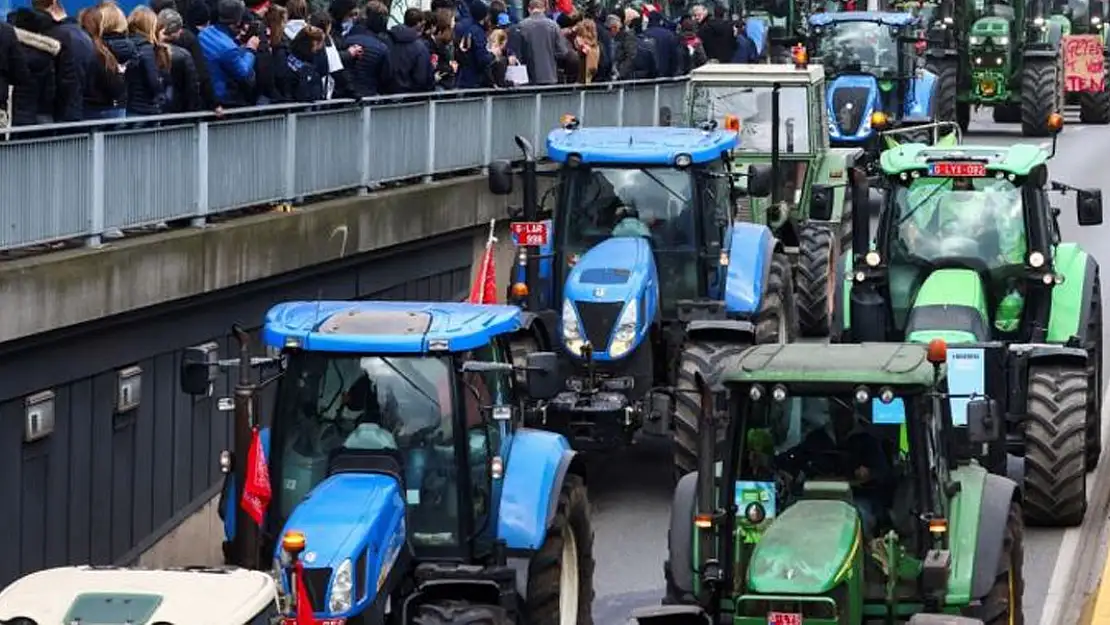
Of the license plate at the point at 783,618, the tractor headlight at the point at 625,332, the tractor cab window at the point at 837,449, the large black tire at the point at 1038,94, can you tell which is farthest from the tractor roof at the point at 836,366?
the large black tire at the point at 1038,94

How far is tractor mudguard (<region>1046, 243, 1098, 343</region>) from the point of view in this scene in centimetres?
1853

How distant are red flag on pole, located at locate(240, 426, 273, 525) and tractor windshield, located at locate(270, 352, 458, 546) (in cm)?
10

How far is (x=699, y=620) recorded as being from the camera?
1180cm

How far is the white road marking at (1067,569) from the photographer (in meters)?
15.9

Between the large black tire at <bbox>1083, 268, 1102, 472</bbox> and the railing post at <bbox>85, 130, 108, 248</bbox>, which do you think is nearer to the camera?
the railing post at <bbox>85, 130, 108, 248</bbox>

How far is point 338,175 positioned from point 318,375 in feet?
24.4

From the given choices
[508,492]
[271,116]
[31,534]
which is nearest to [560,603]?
[508,492]

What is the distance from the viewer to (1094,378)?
1869cm

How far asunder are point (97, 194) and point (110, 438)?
1.43 metres

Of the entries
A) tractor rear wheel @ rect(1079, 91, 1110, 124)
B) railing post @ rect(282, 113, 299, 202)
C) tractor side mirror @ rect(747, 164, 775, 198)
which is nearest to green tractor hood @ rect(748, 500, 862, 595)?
railing post @ rect(282, 113, 299, 202)

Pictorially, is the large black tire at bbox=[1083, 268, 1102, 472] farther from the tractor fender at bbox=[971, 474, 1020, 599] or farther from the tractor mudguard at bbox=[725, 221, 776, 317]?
the tractor fender at bbox=[971, 474, 1020, 599]

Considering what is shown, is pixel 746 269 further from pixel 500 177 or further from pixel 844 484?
pixel 844 484

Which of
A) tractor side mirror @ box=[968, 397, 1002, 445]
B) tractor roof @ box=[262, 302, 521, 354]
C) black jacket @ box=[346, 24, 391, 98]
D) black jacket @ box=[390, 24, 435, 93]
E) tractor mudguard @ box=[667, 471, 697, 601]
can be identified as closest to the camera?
tractor mudguard @ box=[667, 471, 697, 601]

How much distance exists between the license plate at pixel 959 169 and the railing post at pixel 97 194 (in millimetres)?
5857
